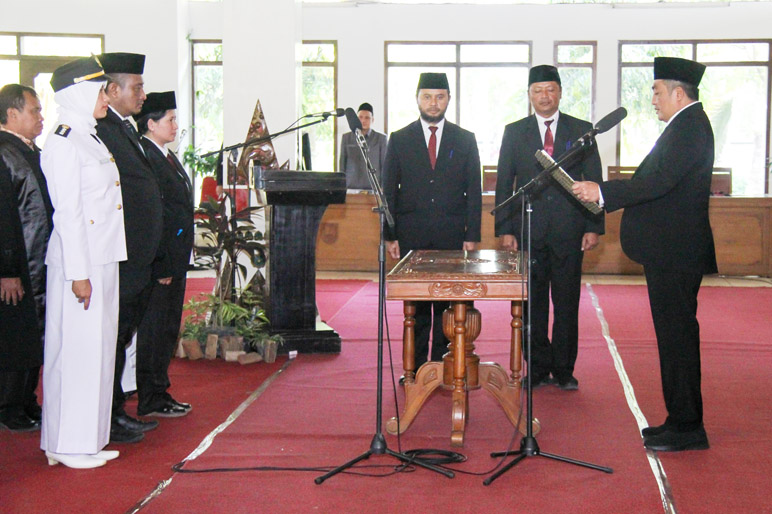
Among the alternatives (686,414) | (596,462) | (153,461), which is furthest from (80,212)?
(686,414)

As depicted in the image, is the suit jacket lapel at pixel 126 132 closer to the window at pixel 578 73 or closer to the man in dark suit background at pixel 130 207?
the man in dark suit background at pixel 130 207

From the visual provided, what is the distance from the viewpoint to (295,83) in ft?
26.8

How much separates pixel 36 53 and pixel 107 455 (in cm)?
1117

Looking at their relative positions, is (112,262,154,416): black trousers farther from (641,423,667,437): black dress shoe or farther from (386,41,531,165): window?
(386,41,531,165): window

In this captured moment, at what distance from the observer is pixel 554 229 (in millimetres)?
4523

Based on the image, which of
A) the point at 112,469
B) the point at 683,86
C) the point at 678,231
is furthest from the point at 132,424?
the point at 683,86

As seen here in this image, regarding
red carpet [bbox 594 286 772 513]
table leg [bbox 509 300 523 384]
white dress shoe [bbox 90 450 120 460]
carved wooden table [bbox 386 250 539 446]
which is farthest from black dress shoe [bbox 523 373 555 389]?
white dress shoe [bbox 90 450 120 460]

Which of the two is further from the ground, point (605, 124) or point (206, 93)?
point (206, 93)

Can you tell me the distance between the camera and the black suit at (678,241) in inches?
138

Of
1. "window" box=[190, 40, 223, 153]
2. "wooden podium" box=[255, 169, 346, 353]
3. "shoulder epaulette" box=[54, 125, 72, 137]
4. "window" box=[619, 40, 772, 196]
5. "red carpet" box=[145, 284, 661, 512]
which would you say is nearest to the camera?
"red carpet" box=[145, 284, 661, 512]

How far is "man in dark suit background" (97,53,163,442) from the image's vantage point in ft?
11.9

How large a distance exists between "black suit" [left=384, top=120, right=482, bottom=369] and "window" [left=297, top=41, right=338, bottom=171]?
8563mm

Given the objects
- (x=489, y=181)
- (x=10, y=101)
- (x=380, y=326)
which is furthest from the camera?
(x=489, y=181)

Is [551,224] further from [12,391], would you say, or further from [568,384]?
[12,391]
